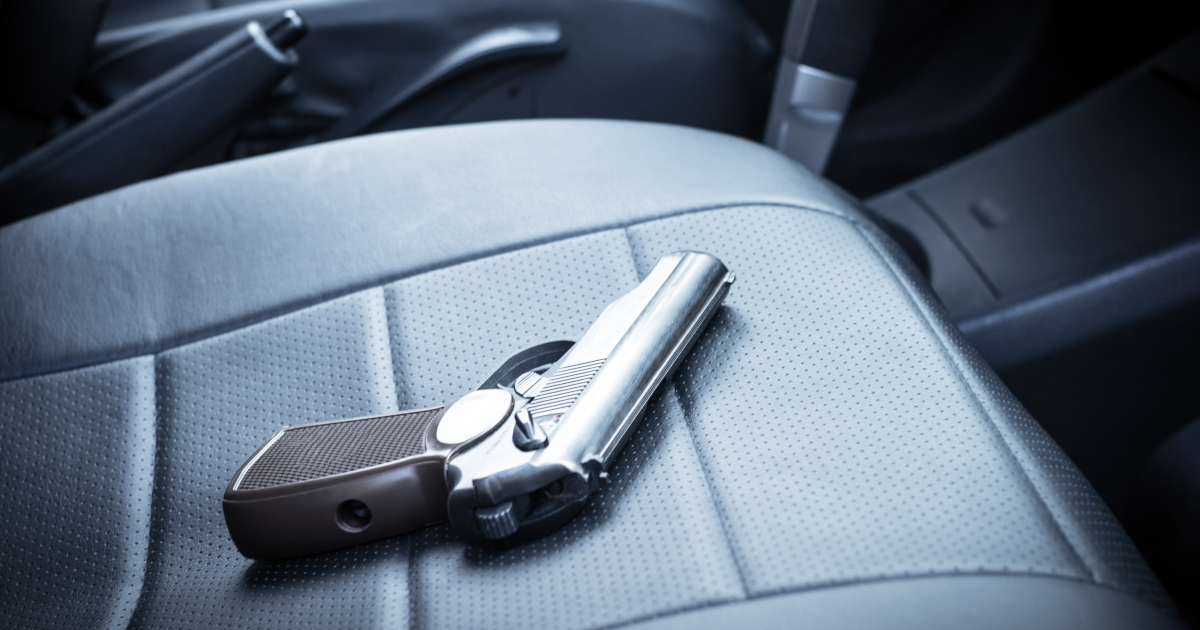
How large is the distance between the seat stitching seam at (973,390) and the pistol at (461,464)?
25 centimetres

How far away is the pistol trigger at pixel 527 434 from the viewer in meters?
0.65

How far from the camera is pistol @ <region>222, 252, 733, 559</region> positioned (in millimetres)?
637

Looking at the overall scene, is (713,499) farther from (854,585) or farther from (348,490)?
(348,490)

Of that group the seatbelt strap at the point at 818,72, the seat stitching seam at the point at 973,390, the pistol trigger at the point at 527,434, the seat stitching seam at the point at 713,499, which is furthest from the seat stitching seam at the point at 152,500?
the seatbelt strap at the point at 818,72

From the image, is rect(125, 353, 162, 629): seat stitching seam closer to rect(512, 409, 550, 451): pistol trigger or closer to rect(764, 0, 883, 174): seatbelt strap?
rect(512, 409, 550, 451): pistol trigger

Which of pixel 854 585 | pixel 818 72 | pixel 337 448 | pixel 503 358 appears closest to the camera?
pixel 854 585

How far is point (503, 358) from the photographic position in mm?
799

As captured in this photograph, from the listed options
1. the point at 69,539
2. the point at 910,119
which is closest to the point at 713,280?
the point at 69,539

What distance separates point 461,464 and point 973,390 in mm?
442

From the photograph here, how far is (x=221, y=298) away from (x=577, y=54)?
853 millimetres

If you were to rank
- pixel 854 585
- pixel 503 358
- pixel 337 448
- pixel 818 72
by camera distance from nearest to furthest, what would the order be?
pixel 854 585 < pixel 337 448 < pixel 503 358 < pixel 818 72

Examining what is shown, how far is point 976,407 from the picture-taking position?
27.2 inches

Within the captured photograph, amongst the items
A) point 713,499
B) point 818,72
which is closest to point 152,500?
point 713,499

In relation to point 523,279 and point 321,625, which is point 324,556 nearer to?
point 321,625
